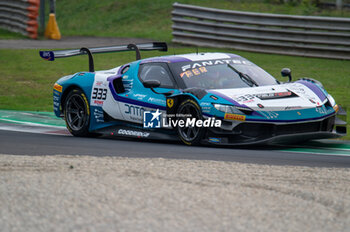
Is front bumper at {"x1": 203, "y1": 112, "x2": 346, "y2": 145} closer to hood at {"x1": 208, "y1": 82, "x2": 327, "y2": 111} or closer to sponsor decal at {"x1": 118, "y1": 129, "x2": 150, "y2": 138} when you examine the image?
hood at {"x1": 208, "y1": 82, "x2": 327, "y2": 111}

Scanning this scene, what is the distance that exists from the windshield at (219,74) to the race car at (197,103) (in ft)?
0.04

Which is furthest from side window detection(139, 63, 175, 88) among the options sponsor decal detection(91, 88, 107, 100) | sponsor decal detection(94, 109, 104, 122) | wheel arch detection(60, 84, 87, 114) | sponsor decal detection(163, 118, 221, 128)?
wheel arch detection(60, 84, 87, 114)

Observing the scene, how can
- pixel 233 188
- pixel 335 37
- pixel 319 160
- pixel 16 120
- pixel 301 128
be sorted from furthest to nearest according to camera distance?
pixel 335 37
pixel 16 120
pixel 301 128
pixel 319 160
pixel 233 188

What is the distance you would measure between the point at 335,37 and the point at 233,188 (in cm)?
1185

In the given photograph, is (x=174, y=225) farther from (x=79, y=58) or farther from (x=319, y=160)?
(x=79, y=58)

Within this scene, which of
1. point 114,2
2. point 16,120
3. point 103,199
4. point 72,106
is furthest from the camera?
point 114,2

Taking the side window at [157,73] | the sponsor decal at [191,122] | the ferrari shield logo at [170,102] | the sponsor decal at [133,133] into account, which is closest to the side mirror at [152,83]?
the side window at [157,73]

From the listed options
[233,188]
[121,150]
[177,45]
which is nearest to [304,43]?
[177,45]

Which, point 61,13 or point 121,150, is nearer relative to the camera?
point 121,150

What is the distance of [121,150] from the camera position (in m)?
8.60

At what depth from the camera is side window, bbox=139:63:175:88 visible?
9.40 m

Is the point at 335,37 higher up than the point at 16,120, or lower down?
higher up

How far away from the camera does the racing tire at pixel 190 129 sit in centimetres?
859

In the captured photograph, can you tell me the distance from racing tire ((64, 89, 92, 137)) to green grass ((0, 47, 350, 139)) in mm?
2161
